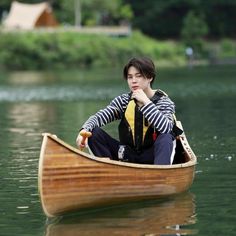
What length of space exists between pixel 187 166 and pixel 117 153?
786 millimetres

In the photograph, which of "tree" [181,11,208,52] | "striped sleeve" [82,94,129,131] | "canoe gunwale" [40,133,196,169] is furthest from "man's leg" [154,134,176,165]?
"tree" [181,11,208,52]

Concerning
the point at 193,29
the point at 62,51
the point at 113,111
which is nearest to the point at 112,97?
the point at 113,111

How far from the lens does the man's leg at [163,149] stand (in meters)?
9.60

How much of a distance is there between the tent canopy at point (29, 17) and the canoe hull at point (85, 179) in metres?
66.2

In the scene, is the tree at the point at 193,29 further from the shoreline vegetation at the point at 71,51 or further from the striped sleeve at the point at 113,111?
the striped sleeve at the point at 113,111

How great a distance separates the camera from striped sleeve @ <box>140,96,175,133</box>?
31.1 feet

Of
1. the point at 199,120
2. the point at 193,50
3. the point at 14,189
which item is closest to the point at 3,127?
the point at 199,120

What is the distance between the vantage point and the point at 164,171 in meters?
9.37

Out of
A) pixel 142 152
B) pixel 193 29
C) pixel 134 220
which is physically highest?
pixel 193 29

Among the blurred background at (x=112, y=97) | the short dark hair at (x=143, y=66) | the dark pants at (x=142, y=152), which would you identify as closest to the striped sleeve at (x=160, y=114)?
the dark pants at (x=142, y=152)

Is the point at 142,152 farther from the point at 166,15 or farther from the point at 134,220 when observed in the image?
the point at 166,15

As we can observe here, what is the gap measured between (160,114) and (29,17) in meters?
67.2

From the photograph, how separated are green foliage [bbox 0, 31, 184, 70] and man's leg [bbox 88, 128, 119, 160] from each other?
2175 inches

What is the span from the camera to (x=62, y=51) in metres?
65.6
